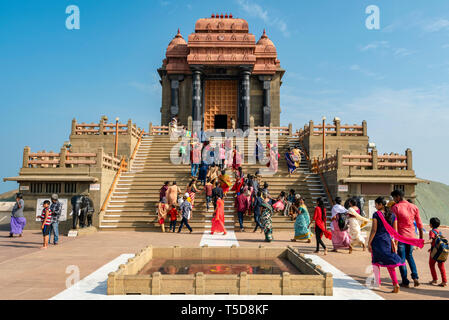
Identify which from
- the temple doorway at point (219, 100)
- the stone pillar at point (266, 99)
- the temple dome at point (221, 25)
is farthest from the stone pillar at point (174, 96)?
the stone pillar at point (266, 99)

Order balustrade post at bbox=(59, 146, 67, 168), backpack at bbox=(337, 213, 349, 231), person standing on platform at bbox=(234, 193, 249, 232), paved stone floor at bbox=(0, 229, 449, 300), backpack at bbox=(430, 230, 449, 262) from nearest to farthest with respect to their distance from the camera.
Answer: paved stone floor at bbox=(0, 229, 449, 300)
backpack at bbox=(430, 230, 449, 262)
backpack at bbox=(337, 213, 349, 231)
person standing on platform at bbox=(234, 193, 249, 232)
balustrade post at bbox=(59, 146, 67, 168)

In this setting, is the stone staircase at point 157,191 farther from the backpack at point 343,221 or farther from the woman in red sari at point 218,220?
the backpack at point 343,221

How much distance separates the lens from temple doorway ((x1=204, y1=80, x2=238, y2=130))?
97.2 feet

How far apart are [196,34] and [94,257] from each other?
2332 cm

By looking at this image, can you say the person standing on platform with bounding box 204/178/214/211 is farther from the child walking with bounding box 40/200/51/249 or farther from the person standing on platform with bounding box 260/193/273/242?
the child walking with bounding box 40/200/51/249

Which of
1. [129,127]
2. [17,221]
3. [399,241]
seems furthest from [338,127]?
[17,221]

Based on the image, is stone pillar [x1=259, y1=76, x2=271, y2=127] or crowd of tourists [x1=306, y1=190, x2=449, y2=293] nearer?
crowd of tourists [x1=306, y1=190, x2=449, y2=293]

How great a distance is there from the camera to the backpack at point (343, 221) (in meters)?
9.33

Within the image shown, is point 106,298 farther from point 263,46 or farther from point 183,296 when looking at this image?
point 263,46

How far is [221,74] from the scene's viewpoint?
2881 cm

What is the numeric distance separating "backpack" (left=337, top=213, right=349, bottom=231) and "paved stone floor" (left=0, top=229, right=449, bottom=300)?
745mm

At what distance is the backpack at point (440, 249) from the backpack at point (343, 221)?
3.23m

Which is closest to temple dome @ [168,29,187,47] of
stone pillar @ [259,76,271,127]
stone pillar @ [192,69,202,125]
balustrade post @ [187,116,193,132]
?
stone pillar @ [192,69,202,125]
